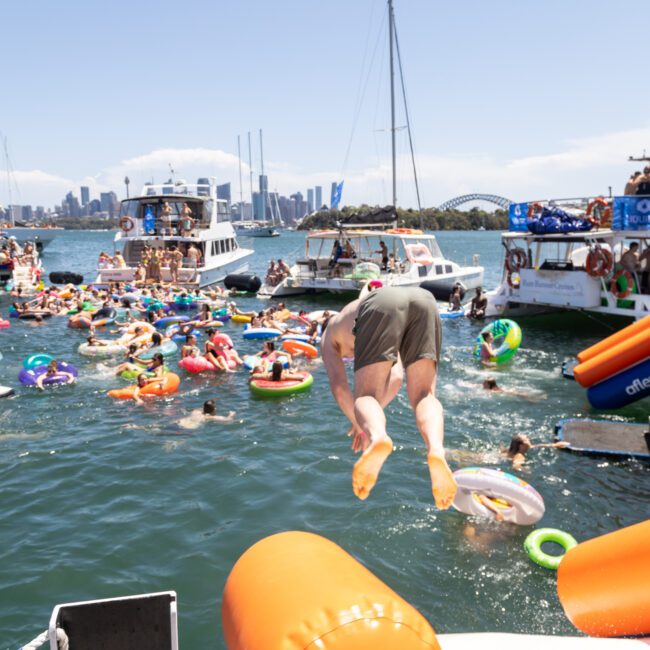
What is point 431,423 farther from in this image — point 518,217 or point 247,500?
point 518,217

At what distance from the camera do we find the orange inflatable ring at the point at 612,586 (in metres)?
4.48

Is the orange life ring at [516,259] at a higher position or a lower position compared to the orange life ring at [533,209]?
lower

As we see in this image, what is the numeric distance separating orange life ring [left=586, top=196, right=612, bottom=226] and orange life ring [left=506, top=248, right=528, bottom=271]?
303 centimetres

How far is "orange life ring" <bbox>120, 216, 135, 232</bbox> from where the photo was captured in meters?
35.8

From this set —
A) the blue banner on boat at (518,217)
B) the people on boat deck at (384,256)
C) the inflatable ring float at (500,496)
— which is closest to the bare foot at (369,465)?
the inflatable ring float at (500,496)

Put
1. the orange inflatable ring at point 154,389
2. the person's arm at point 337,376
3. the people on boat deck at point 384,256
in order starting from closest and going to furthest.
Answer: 1. the person's arm at point 337,376
2. the orange inflatable ring at point 154,389
3. the people on boat deck at point 384,256

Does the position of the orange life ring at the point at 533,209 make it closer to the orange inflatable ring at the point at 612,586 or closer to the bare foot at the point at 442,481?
the orange inflatable ring at the point at 612,586

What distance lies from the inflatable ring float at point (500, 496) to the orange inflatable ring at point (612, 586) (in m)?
4.58

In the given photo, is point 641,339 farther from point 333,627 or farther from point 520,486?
point 333,627

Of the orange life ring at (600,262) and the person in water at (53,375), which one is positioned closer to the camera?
the person in water at (53,375)

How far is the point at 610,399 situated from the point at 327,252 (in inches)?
858

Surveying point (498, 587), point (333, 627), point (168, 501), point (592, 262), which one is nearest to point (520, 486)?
point (498, 587)

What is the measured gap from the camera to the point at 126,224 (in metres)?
36.0

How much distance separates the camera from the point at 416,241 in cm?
3269
